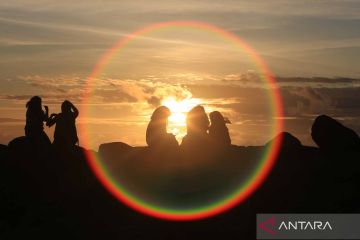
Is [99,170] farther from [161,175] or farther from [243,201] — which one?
[243,201]

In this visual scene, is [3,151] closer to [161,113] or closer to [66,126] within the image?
[66,126]

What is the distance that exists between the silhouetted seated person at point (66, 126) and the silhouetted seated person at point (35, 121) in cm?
75

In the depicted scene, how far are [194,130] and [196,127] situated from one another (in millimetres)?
250

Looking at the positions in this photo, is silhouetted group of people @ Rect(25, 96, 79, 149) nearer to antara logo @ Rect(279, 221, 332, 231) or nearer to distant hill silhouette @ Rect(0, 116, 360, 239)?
distant hill silhouette @ Rect(0, 116, 360, 239)

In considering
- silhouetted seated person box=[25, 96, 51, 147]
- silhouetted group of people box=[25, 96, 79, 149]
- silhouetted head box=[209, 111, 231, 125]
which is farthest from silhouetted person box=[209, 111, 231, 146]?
silhouetted seated person box=[25, 96, 51, 147]

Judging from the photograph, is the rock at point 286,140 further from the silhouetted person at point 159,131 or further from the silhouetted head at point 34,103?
the silhouetted head at point 34,103

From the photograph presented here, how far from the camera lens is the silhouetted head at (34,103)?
44841mm

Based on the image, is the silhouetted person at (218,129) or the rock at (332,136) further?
the silhouetted person at (218,129)

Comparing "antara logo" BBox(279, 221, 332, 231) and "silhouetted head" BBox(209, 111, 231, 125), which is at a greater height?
"silhouetted head" BBox(209, 111, 231, 125)

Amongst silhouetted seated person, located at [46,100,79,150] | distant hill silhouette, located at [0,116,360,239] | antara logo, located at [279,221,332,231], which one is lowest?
antara logo, located at [279,221,332,231]

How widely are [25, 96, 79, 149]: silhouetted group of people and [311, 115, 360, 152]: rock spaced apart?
637 inches

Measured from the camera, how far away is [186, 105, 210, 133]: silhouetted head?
46.6 metres

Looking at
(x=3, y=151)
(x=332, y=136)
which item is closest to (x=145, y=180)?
(x=3, y=151)

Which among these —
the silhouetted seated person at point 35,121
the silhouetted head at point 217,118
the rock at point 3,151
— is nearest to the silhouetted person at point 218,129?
the silhouetted head at point 217,118
